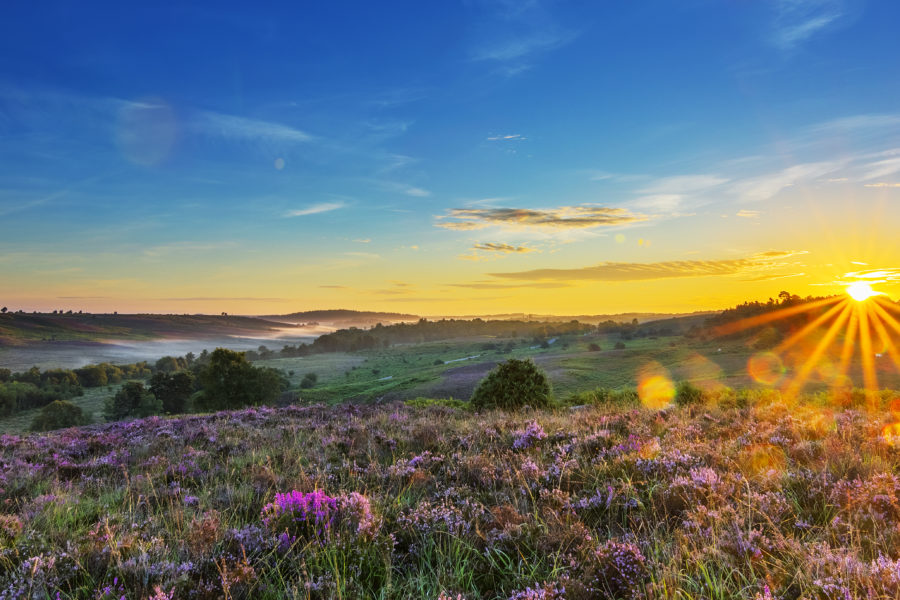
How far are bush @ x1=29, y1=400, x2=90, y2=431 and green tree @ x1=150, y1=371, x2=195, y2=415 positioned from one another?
9132 millimetres

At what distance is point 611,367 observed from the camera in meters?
75.1

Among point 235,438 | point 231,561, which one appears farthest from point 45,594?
point 235,438

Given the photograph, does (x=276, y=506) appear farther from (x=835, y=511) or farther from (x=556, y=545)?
(x=835, y=511)

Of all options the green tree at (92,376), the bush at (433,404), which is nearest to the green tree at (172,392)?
the bush at (433,404)

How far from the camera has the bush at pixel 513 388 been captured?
19.9 m

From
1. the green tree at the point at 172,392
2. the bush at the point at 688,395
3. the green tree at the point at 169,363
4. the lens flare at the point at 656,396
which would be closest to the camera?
the lens flare at the point at 656,396

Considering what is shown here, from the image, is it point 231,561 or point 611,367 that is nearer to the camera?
point 231,561

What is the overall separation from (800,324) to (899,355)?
102 feet

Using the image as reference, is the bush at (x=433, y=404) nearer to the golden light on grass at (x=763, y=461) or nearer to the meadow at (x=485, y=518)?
the meadow at (x=485, y=518)

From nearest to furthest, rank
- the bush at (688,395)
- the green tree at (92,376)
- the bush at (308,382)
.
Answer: the bush at (688,395), the bush at (308,382), the green tree at (92,376)

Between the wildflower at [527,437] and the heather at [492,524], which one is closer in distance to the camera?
the heather at [492,524]

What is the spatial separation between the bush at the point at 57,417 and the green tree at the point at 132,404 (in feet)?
14.7

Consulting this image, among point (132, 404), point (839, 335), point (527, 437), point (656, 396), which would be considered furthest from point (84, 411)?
point (839, 335)

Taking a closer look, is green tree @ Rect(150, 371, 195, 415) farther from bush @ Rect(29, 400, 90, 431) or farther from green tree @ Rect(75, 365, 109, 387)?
green tree @ Rect(75, 365, 109, 387)
